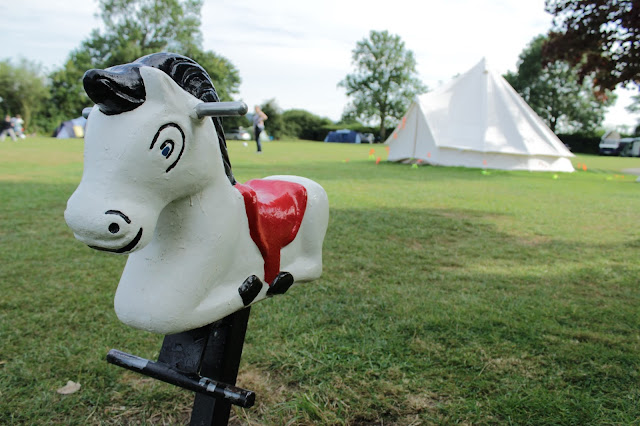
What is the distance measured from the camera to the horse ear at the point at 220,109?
2.97ft

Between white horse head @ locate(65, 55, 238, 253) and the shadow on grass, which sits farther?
the shadow on grass

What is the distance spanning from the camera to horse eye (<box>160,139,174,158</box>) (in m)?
0.90

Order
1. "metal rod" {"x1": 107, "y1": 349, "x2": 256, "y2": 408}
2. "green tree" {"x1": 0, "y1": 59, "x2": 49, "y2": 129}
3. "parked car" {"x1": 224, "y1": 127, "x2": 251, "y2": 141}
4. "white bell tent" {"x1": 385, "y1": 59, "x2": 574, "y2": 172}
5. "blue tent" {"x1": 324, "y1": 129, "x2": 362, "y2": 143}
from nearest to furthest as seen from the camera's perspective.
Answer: "metal rod" {"x1": 107, "y1": 349, "x2": 256, "y2": 408} < "white bell tent" {"x1": 385, "y1": 59, "x2": 574, "y2": 172} < "parked car" {"x1": 224, "y1": 127, "x2": 251, "y2": 141} < "green tree" {"x1": 0, "y1": 59, "x2": 49, "y2": 129} < "blue tent" {"x1": 324, "y1": 129, "x2": 362, "y2": 143}

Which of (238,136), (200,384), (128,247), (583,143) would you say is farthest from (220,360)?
(583,143)

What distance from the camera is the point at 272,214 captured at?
1256 millimetres

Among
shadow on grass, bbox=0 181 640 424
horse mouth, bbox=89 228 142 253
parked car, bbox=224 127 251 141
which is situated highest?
horse mouth, bbox=89 228 142 253

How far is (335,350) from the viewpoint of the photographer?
2258 mm

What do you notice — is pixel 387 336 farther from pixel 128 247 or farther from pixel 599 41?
pixel 599 41

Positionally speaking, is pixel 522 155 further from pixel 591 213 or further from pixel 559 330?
pixel 559 330

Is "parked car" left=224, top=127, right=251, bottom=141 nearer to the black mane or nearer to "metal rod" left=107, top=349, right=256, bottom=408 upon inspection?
"metal rod" left=107, top=349, right=256, bottom=408

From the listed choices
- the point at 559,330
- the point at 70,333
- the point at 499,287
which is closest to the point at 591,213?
the point at 499,287

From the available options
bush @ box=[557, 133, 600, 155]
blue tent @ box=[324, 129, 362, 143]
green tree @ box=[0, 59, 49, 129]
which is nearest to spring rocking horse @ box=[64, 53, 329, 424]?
bush @ box=[557, 133, 600, 155]

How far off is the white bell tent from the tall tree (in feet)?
6.49

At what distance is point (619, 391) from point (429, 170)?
985 cm
